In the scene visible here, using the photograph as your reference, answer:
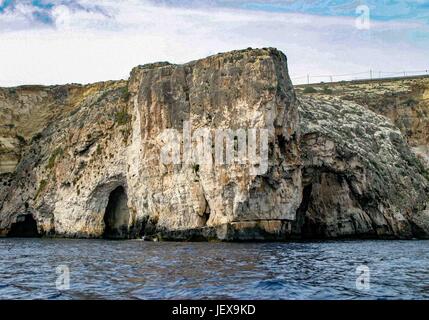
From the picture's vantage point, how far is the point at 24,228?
74.0 m

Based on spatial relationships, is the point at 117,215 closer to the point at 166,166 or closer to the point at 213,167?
the point at 166,166

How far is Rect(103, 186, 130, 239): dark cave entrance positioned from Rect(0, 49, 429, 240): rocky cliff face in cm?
13

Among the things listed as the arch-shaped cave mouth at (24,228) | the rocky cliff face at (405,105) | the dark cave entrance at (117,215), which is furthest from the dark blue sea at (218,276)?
the rocky cliff face at (405,105)

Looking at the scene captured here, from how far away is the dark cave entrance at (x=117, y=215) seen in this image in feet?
221

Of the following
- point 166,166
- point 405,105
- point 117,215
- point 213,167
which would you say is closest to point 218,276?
point 213,167

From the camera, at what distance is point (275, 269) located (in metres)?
27.3

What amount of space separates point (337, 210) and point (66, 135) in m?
32.8

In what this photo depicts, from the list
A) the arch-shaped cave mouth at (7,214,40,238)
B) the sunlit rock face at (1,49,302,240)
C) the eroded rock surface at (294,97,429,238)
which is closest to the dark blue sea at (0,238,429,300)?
the sunlit rock face at (1,49,302,240)

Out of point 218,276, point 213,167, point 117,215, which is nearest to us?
point 218,276

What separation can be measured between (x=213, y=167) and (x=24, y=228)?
30449 millimetres

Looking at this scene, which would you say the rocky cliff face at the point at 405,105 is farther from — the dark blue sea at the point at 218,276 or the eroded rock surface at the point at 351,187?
the dark blue sea at the point at 218,276

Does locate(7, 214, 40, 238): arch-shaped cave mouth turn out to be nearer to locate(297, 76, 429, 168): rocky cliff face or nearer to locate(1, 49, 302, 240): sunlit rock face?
locate(1, 49, 302, 240): sunlit rock face

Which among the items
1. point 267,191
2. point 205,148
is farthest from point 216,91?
point 267,191
